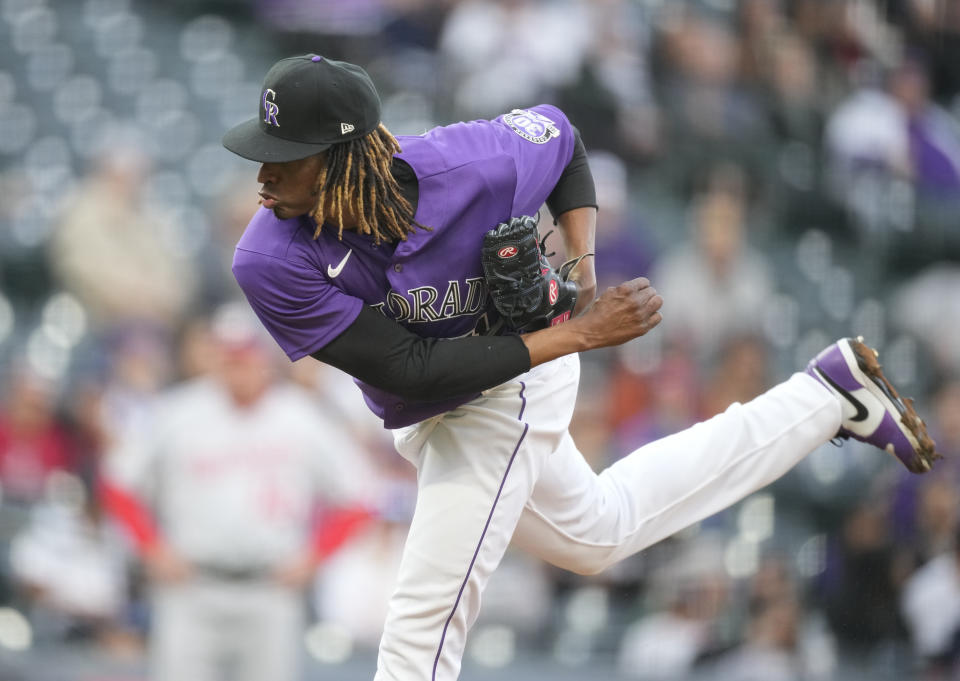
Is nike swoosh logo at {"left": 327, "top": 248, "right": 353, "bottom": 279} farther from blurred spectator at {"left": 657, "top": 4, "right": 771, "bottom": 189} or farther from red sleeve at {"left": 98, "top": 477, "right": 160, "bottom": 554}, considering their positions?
blurred spectator at {"left": 657, "top": 4, "right": 771, "bottom": 189}

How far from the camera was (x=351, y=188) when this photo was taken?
126 inches

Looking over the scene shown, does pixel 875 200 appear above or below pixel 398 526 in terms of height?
above

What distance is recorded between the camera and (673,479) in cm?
Result: 373

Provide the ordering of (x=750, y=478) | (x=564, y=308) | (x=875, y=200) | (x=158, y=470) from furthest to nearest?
(x=875, y=200) < (x=158, y=470) < (x=750, y=478) < (x=564, y=308)

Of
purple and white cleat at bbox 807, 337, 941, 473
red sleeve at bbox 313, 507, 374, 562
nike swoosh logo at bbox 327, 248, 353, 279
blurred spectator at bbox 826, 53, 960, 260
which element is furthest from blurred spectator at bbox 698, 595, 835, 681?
nike swoosh logo at bbox 327, 248, 353, 279

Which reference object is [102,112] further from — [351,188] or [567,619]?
[351,188]

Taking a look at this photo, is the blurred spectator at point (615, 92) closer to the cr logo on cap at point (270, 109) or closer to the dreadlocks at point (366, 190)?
the dreadlocks at point (366, 190)

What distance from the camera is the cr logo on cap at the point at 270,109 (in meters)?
3.16

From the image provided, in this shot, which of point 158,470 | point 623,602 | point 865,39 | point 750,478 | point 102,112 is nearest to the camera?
point 750,478

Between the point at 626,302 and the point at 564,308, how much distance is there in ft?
0.80

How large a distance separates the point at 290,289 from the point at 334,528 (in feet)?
9.42

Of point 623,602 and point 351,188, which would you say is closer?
point 351,188

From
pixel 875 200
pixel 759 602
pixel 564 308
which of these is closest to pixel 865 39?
pixel 875 200

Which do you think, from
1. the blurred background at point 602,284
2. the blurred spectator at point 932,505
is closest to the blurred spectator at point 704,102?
the blurred background at point 602,284
